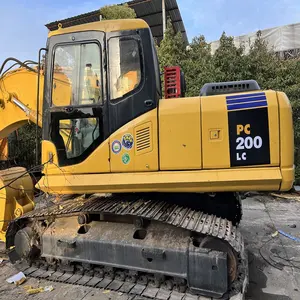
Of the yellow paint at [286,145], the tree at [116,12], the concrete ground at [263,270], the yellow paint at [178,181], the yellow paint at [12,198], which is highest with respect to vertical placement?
the tree at [116,12]

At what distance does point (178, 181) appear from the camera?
321 centimetres

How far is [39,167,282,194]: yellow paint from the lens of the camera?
314 centimetres

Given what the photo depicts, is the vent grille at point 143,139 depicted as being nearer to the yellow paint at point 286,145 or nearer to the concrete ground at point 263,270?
the yellow paint at point 286,145

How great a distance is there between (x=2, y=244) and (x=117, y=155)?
2.95m

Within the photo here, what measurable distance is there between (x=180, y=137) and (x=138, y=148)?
0.47 m

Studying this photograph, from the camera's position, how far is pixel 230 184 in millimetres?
3178

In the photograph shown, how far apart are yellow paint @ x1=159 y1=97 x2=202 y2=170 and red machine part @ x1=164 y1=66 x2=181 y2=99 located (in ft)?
1.94

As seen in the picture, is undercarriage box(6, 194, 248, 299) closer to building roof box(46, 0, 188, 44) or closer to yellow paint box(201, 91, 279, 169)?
yellow paint box(201, 91, 279, 169)

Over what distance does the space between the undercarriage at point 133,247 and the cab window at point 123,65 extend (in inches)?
53.6

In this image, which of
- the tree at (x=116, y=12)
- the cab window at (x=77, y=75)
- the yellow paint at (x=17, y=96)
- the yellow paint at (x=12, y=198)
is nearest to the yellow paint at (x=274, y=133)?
the cab window at (x=77, y=75)

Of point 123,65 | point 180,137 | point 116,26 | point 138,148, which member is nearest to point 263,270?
point 180,137

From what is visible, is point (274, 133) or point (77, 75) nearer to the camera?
point (274, 133)

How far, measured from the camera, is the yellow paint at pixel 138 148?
3.29 meters

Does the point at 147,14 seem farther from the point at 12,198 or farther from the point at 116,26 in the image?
the point at 12,198
